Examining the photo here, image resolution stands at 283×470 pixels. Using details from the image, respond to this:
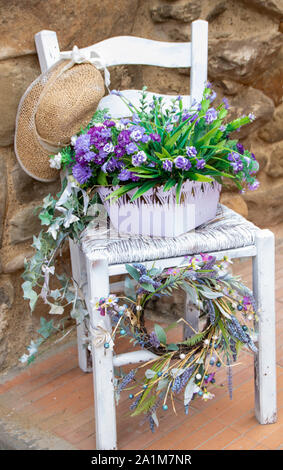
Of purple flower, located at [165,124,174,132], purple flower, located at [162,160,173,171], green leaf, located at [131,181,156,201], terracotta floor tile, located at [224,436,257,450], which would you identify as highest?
purple flower, located at [165,124,174,132]

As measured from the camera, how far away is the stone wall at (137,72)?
1811mm

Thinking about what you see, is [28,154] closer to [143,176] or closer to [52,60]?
[52,60]

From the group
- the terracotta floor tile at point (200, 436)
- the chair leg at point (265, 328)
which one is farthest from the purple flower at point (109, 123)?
the terracotta floor tile at point (200, 436)

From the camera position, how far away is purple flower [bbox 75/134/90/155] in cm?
156

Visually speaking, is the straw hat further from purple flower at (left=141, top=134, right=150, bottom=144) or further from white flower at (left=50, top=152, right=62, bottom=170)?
purple flower at (left=141, top=134, right=150, bottom=144)

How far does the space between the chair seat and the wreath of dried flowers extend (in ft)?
0.13

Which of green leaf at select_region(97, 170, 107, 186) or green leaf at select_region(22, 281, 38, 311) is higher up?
green leaf at select_region(97, 170, 107, 186)

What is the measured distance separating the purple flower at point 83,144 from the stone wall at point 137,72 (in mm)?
346

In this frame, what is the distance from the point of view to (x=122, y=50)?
1.85 meters

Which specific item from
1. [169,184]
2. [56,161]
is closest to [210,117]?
[169,184]

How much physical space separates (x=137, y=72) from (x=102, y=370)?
3.53 feet

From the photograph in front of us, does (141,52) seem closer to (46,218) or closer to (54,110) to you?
(54,110)

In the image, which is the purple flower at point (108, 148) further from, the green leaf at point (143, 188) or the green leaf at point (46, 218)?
the green leaf at point (46, 218)

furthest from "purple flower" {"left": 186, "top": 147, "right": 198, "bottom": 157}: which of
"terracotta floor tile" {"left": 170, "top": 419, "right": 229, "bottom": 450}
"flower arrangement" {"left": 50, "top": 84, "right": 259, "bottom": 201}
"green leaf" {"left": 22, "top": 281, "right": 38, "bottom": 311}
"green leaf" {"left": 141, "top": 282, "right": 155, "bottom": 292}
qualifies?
"terracotta floor tile" {"left": 170, "top": 419, "right": 229, "bottom": 450}
